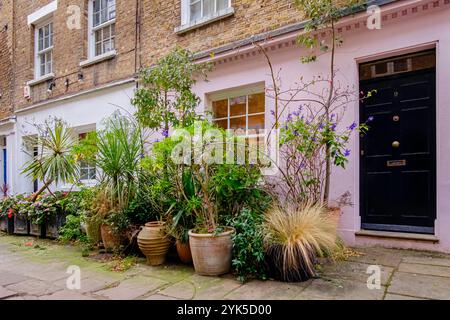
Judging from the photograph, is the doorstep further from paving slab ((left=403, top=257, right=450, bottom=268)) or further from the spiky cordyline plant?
the spiky cordyline plant

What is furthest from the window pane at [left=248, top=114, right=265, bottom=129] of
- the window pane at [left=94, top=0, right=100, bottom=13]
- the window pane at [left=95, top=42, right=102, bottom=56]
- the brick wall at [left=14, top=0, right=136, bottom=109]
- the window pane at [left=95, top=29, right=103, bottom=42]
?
the window pane at [left=94, top=0, right=100, bottom=13]

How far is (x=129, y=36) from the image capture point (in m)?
7.85

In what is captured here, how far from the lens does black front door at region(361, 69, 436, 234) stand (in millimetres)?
4516

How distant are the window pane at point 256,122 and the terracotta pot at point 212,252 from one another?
269cm

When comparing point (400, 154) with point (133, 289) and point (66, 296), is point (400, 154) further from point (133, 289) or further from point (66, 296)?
point (66, 296)

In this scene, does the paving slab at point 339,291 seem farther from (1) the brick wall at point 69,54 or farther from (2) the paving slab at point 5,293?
(1) the brick wall at point 69,54

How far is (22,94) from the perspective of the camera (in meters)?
10.9

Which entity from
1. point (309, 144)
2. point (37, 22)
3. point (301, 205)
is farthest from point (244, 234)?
point (37, 22)

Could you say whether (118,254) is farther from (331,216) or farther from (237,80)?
(237,80)

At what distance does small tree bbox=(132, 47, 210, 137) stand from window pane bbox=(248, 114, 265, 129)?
1.10m

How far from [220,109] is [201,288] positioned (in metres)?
3.98

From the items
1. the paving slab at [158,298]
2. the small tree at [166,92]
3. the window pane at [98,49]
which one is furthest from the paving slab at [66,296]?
the window pane at [98,49]

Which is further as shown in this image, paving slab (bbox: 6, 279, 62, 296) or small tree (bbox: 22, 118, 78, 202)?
small tree (bbox: 22, 118, 78, 202)

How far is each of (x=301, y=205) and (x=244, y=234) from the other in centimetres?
83
